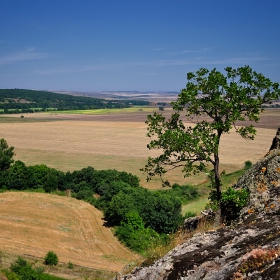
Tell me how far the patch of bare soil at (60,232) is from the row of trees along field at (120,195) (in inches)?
58.9

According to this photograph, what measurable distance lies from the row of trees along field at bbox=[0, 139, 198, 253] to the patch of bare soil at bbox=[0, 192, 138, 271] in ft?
4.91

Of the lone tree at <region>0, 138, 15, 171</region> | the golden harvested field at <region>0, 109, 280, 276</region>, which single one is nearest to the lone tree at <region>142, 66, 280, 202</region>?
the golden harvested field at <region>0, 109, 280, 276</region>

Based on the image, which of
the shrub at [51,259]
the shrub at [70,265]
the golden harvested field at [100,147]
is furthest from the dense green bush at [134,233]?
the golden harvested field at [100,147]

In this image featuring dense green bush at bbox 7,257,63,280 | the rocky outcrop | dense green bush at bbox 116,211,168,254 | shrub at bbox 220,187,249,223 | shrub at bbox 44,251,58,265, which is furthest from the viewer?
dense green bush at bbox 116,211,168,254

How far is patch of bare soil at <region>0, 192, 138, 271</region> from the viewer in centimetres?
3044

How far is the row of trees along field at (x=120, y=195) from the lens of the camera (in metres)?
36.2

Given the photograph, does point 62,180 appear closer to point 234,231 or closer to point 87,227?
point 87,227

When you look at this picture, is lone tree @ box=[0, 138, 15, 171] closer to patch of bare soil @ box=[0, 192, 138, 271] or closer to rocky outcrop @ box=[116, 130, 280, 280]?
patch of bare soil @ box=[0, 192, 138, 271]

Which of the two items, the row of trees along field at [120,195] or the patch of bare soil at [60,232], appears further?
the row of trees along field at [120,195]

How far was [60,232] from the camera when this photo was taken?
119 ft

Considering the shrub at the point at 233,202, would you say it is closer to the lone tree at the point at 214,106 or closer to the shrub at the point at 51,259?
the lone tree at the point at 214,106

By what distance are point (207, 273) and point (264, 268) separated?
1.28m

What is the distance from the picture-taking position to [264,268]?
5.34 meters

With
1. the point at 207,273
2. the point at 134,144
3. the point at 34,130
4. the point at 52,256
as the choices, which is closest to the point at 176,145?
the point at 207,273
